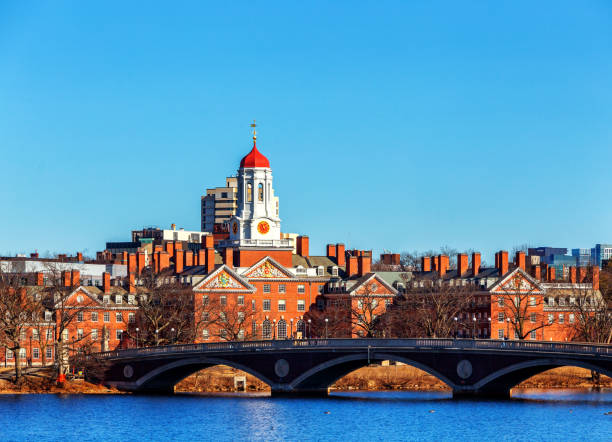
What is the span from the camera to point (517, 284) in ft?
534

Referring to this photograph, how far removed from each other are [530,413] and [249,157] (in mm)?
77442

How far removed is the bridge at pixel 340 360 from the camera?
10606 centimetres

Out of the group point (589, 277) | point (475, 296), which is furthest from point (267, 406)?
point (589, 277)

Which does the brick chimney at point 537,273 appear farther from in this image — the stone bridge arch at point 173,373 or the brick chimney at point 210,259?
the stone bridge arch at point 173,373

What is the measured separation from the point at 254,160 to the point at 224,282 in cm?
1764

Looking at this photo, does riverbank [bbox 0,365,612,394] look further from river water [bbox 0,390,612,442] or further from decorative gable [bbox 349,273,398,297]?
Answer: decorative gable [bbox 349,273,398,297]

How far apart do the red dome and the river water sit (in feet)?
187

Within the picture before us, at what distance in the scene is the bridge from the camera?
348 ft

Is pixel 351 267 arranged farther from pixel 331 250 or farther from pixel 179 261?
pixel 179 261

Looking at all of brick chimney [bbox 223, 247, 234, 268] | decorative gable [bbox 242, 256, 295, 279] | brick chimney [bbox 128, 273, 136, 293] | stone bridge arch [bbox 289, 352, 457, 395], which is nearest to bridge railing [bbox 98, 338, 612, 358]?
stone bridge arch [bbox 289, 352, 457, 395]

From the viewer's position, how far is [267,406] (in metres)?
110

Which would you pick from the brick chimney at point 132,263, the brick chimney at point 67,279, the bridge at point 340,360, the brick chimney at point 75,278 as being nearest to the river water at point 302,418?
the bridge at point 340,360

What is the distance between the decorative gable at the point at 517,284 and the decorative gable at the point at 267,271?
23734 mm

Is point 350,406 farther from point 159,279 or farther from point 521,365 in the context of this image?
point 159,279
